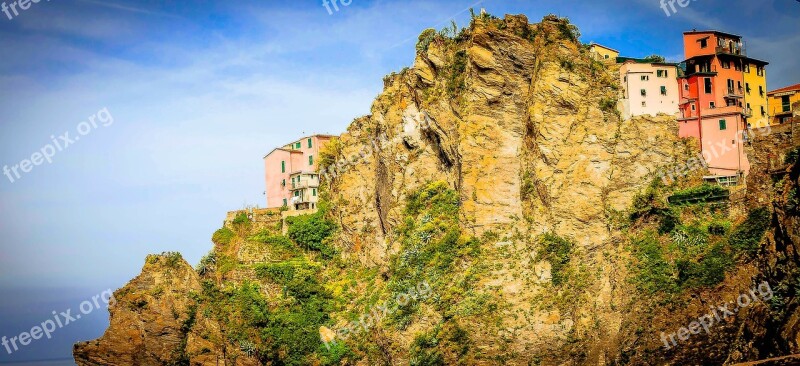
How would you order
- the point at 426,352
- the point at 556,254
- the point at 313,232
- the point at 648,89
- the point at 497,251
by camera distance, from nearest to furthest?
the point at 426,352 → the point at 556,254 → the point at 497,251 → the point at 648,89 → the point at 313,232

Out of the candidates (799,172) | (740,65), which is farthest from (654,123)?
(799,172)

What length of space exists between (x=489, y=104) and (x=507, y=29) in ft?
13.6

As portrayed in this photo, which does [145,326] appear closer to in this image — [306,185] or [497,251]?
[306,185]

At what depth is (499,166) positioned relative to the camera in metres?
54.3

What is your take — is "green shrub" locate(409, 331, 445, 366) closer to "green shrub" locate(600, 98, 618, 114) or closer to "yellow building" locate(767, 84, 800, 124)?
"green shrub" locate(600, 98, 618, 114)

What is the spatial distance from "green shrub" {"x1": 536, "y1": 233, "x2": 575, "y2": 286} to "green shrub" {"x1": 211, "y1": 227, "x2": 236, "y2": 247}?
21883 millimetres

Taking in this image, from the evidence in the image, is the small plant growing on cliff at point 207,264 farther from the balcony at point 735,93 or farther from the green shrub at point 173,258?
A: the balcony at point 735,93

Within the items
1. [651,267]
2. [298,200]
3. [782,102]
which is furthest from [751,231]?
[298,200]

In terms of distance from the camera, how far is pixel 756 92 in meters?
57.0

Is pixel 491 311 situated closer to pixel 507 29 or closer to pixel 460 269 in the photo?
pixel 460 269

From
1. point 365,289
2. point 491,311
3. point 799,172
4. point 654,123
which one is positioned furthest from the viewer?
point 365,289

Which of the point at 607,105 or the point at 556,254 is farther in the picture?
the point at 607,105


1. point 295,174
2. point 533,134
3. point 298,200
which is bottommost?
point 298,200

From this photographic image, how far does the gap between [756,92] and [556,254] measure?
15173 millimetres
